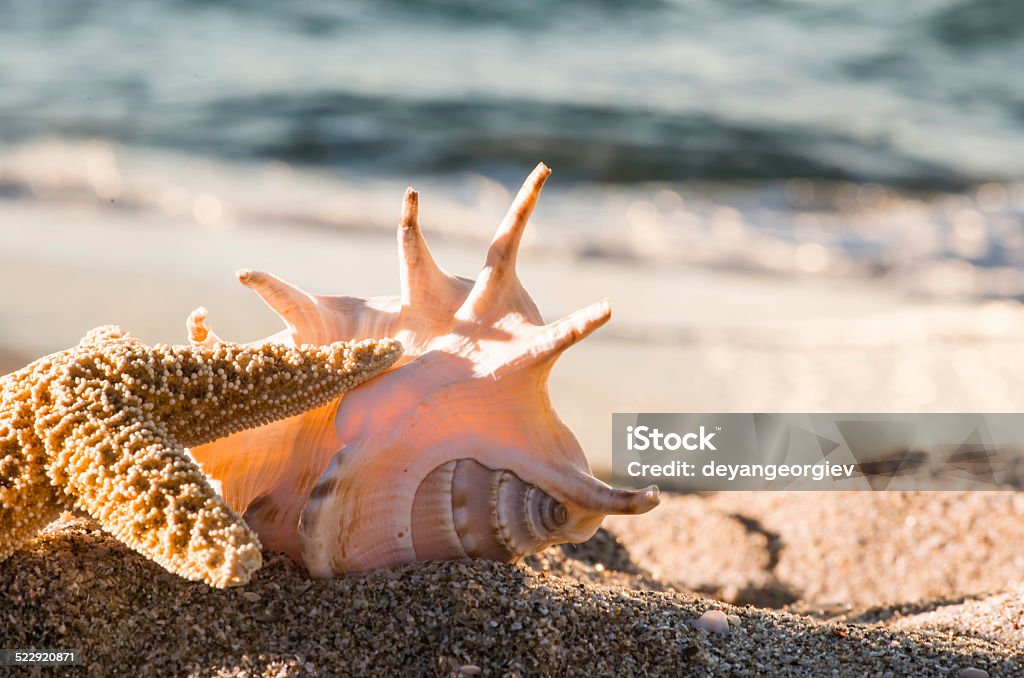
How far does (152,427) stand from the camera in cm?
200

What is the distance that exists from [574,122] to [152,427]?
27.6 feet

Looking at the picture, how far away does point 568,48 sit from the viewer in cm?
1185

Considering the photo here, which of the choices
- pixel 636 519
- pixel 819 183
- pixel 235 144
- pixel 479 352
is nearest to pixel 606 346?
pixel 636 519

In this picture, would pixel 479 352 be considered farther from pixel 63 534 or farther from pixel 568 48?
pixel 568 48

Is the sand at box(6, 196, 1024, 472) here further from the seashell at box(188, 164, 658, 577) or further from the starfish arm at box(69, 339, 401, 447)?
the starfish arm at box(69, 339, 401, 447)

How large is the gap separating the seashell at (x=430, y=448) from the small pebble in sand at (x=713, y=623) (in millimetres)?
321

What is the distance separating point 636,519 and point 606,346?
1582mm

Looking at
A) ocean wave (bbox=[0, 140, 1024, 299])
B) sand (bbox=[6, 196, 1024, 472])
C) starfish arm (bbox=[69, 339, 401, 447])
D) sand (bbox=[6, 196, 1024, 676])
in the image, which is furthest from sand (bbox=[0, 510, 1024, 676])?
ocean wave (bbox=[0, 140, 1024, 299])

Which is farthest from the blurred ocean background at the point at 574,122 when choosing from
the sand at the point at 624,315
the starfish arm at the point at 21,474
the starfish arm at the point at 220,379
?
the starfish arm at the point at 21,474

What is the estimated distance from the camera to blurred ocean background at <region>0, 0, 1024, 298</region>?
7.70m

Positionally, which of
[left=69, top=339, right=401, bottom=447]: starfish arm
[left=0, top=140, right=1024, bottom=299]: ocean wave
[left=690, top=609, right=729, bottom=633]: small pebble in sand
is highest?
[left=69, top=339, right=401, bottom=447]: starfish arm

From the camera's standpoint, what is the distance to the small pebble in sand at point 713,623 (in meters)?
2.32

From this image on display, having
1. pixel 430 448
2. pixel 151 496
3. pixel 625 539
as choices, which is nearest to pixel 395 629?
pixel 430 448

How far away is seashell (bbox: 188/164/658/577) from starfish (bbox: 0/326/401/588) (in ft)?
0.54
